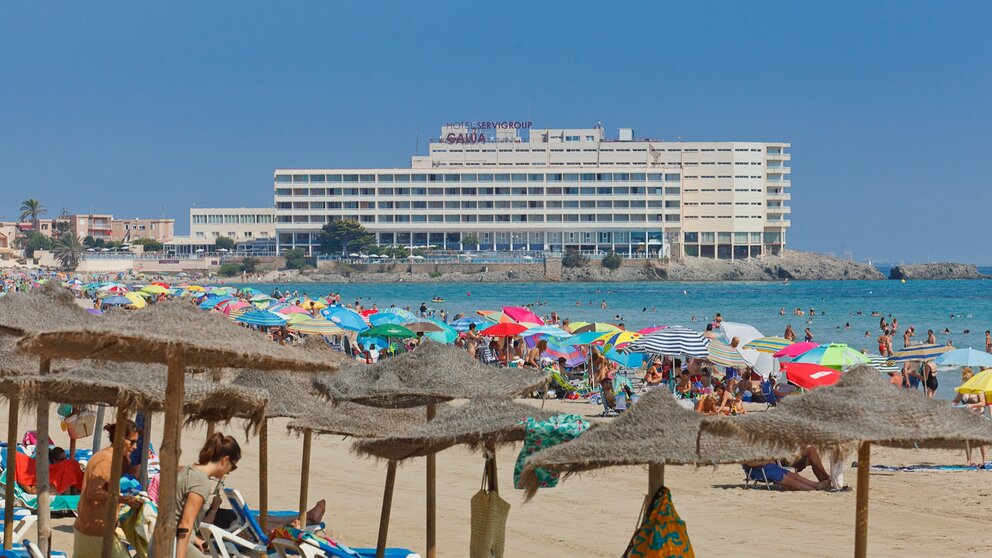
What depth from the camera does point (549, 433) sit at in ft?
20.6

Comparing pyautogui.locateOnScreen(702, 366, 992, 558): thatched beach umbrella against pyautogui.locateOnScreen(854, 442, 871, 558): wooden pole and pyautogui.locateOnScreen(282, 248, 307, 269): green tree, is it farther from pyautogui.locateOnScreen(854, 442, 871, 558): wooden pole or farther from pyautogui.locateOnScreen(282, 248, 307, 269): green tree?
pyautogui.locateOnScreen(282, 248, 307, 269): green tree

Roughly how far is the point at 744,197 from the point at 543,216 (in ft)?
74.0

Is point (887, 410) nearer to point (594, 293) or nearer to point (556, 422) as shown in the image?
point (556, 422)

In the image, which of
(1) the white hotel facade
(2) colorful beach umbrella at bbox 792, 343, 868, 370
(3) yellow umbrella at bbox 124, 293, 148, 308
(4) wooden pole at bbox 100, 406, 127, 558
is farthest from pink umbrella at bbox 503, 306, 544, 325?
(1) the white hotel facade

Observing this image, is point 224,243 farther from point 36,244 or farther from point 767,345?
point 767,345

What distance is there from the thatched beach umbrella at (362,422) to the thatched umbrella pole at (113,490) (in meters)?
1.71

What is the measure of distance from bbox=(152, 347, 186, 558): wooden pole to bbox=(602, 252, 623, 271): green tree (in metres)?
115

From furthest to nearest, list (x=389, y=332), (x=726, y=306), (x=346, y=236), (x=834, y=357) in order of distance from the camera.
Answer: (x=346, y=236) < (x=726, y=306) < (x=389, y=332) < (x=834, y=357)

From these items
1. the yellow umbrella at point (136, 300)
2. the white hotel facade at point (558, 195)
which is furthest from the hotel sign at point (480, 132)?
the yellow umbrella at point (136, 300)

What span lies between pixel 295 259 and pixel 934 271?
8173 cm

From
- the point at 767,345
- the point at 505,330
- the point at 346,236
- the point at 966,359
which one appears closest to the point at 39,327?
the point at 966,359

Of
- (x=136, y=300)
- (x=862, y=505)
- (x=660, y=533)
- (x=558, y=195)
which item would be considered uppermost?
(x=558, y=195)

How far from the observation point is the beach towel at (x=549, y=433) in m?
6.24

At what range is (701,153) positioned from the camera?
415 ft
